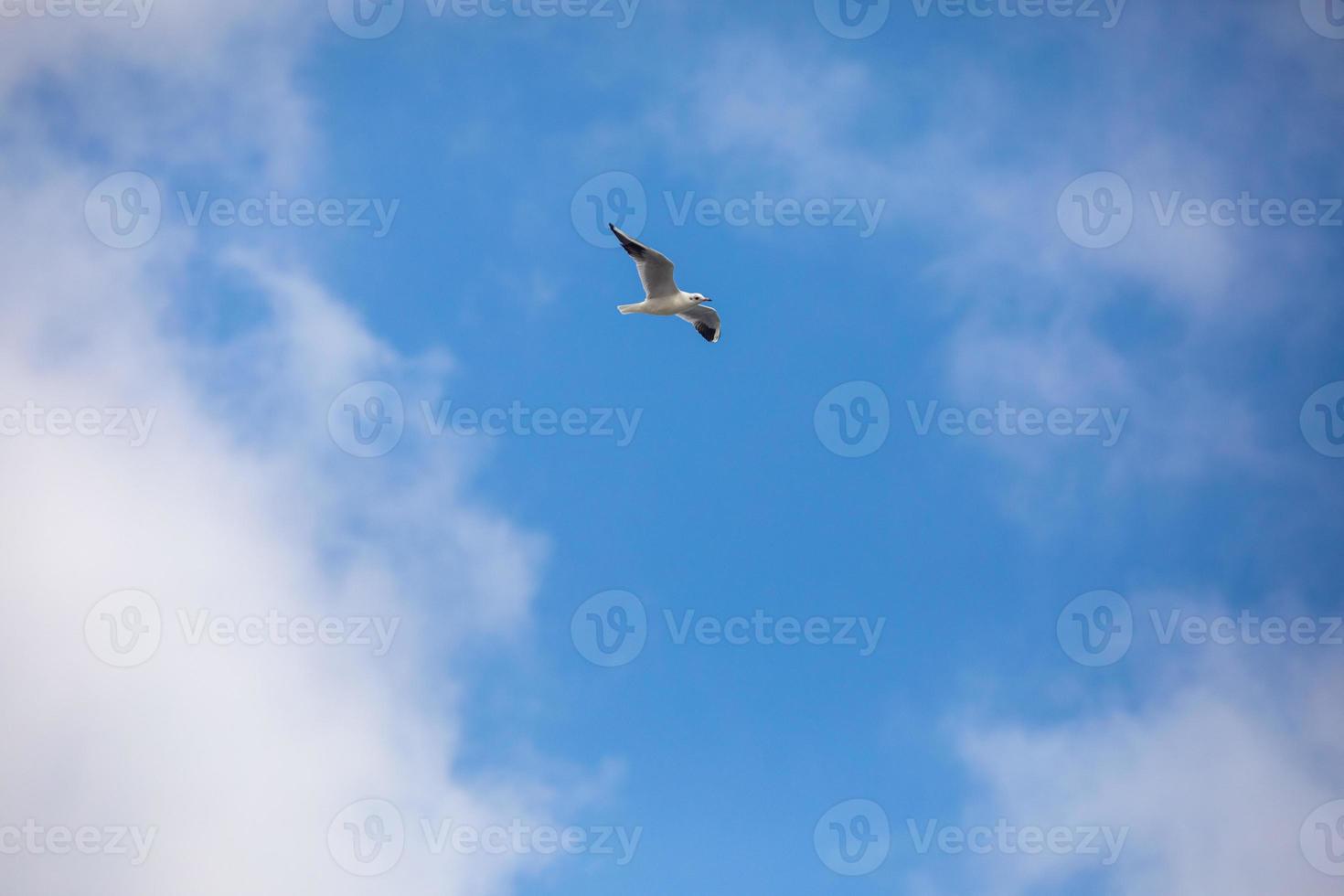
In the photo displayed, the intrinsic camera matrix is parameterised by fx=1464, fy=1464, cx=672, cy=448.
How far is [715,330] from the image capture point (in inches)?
1093

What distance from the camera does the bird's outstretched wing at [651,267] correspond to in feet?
83.5

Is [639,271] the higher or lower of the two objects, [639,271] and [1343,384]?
the lower

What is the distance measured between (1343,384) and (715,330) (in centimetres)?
1446

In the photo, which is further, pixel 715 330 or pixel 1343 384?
pixel 1343 384

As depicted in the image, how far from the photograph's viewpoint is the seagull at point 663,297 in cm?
2560

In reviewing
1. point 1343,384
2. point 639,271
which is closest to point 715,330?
point 639,271

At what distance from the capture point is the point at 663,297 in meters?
26.5

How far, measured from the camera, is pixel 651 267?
84.8ft

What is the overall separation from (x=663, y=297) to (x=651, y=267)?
854 mm

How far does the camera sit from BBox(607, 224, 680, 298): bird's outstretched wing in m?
25.5

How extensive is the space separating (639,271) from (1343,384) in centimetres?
1641

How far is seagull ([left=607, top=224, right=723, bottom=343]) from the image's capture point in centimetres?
2560

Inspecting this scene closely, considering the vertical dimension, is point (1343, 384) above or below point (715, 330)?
above

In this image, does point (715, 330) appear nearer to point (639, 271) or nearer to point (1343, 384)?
point (639, 271)
